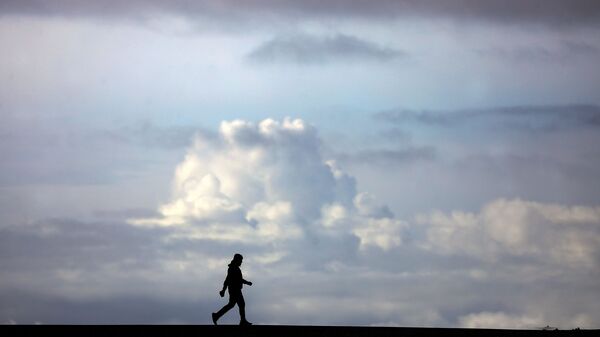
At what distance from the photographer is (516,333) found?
1321 inches

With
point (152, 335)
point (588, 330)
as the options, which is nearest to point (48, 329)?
point (152, 335)

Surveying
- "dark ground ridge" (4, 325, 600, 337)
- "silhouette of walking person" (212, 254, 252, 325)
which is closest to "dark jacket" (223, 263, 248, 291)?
"silhouette of walking person" (212, 254, 252, 325)

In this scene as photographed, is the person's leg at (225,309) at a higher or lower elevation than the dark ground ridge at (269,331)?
higher

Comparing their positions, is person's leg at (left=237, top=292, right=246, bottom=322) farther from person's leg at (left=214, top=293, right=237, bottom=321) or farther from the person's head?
the person's head

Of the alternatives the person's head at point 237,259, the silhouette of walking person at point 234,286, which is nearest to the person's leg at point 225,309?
the silhouette of walking person at point 234,286

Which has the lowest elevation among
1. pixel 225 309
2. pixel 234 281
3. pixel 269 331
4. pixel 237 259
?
pixel 269 331

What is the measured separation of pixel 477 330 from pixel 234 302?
7.27 m

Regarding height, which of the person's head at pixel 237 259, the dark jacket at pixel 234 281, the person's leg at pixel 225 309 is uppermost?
the person's head at pixel 237 259

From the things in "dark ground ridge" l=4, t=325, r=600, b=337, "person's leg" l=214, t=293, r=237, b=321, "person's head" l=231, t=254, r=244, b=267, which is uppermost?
"person's head" l=231, t=254, r=244, b=267

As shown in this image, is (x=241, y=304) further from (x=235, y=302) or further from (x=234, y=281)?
(x=234, y=281)

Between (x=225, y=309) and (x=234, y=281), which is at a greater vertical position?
(x=234, y=281)

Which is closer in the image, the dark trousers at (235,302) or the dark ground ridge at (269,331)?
the dark ground ridge at (269,331)

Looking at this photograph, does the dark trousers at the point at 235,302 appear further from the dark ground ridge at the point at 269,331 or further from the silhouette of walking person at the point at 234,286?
the dark ground ridge at the point at 269,331

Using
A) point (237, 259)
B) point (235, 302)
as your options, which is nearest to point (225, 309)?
point (235, 302)
